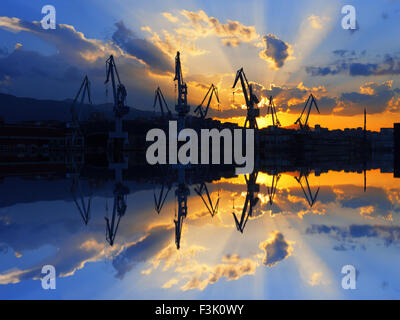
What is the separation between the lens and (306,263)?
5.71m

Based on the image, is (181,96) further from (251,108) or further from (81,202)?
(81,202)

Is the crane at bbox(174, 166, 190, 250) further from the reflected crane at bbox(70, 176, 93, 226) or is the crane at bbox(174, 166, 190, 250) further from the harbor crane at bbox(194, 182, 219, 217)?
the reflected crane at bbox(70, 176, 93, 226)

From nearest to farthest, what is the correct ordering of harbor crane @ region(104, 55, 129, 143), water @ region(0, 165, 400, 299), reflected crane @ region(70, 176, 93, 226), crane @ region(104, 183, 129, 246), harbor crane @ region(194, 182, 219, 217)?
1. water @ region(0, 165, 400, 299)
2. crane @ region(104, 183, 129, 246)
3. reflected crane @ region(70, 176, 93, 226)
4. harbor crane @ region(194, 182, 219, 217)
5. harbor crane @ region(104, 55, 129, 143)

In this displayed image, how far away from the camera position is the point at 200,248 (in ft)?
22.1

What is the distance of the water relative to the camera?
A: 4.80 meters

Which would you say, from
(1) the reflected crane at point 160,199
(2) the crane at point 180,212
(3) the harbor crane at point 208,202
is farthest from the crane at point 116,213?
(3) the harbor crane at point 208,202

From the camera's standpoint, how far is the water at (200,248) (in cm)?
480

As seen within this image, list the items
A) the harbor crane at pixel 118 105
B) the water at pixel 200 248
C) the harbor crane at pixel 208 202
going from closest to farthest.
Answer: the water at pixel 200 248, the harbor crane at pixel 208 202, the harbor crane at pixel 118 105

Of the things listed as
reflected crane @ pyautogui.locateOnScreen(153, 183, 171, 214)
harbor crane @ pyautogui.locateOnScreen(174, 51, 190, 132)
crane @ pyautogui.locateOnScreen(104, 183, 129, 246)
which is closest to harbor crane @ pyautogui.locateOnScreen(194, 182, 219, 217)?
reflected crane @ pyautogui.locateOnScreen(153, 183, 171, 214)

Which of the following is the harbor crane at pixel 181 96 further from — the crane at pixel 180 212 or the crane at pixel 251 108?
the crane at pixel 180 212
